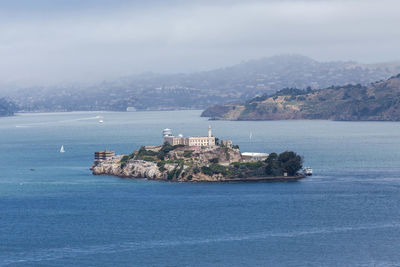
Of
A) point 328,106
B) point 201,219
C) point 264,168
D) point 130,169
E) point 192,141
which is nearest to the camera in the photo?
point 201,219

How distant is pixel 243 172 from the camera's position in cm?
5916

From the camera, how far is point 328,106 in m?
168

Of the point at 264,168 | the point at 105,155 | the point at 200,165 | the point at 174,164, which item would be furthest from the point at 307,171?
the point at 105,155

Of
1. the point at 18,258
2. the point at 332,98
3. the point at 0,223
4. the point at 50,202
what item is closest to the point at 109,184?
the point at 50,202

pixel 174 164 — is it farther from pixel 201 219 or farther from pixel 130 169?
pixel 201 219

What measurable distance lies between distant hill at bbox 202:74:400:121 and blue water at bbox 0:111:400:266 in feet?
285

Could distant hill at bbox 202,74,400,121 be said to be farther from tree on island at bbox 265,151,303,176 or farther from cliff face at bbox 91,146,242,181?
tree on island at bbox 265,151,303,176

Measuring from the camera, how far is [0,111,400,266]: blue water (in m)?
35.5

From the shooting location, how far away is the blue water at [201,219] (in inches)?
1396

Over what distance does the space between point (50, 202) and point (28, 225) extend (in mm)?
7403

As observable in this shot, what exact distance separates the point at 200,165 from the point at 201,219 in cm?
1608

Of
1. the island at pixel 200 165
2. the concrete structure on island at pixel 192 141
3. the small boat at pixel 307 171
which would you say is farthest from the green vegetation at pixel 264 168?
the concrete structure on island at pixel 192 141

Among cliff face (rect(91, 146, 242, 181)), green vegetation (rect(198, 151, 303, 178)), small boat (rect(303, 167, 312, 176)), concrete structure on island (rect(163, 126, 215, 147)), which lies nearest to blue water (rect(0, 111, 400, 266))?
small boat (rect(303, 167, 312, 176))

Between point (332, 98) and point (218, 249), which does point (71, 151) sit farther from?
point (332, 98)
